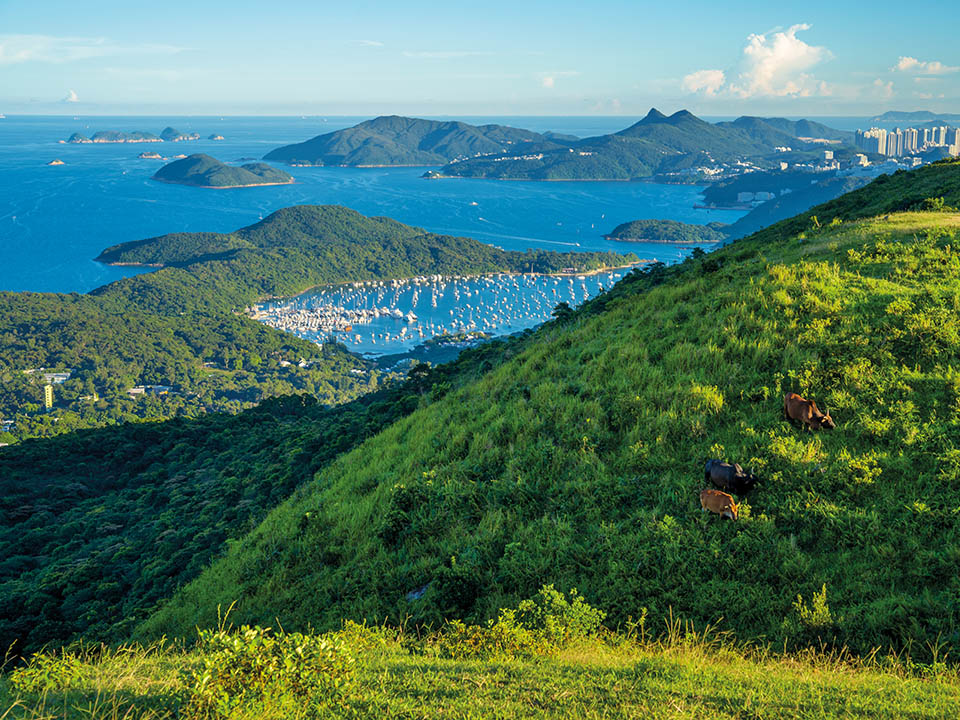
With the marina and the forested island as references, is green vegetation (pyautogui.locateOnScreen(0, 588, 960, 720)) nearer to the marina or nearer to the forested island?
the forested island

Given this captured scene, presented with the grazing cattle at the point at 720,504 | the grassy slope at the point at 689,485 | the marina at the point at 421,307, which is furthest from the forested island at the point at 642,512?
the marina at the point at 421,307

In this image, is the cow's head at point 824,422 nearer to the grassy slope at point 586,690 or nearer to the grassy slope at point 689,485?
the grassy slope at point 689,485

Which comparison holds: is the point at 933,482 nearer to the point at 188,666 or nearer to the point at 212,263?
the point at 188,666

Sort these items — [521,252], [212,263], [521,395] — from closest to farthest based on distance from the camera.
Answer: [521,395] → [212,263] → [521,252]

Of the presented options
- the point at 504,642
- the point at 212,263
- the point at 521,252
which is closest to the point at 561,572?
the point at 504,642

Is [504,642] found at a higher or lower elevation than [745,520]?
lower

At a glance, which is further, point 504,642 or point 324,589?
point 324,589
